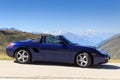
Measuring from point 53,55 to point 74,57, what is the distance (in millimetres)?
810

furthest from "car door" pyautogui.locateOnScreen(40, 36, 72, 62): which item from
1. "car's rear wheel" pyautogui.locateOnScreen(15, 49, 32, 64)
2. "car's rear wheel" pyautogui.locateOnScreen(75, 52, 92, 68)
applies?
"car's rear wheel" pyautogui.locateOnScreen(15, 49, 32, 64)

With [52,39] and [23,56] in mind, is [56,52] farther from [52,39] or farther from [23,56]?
[23,56]

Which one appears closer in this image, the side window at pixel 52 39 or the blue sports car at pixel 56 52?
the blue sports car at pixel 56 52

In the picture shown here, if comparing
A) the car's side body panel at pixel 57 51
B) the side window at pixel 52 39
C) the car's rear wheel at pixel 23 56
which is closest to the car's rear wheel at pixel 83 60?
the car's side body panel at pixel 57 51

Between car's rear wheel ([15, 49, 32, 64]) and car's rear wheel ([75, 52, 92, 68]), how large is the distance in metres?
1.87

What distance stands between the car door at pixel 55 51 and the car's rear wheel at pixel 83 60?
360 millimetres

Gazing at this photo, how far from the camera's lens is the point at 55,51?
12.3 meters

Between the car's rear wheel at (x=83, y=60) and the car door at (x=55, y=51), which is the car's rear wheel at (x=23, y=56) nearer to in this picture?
the car door at (x=55, y=51)

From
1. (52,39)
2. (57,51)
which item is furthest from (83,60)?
(52,39)

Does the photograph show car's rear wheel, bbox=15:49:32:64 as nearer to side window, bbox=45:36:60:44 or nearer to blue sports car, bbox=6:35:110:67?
blue sports car, bbox=6:35:110:67

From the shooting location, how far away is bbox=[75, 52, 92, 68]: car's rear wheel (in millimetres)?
12020

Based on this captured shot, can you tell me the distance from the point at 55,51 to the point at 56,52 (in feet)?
0.18

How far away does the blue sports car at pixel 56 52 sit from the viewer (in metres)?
12.1

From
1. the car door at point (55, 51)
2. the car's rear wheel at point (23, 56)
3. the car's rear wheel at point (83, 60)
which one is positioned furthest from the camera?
the car's rear wheel at point (23, 56)
